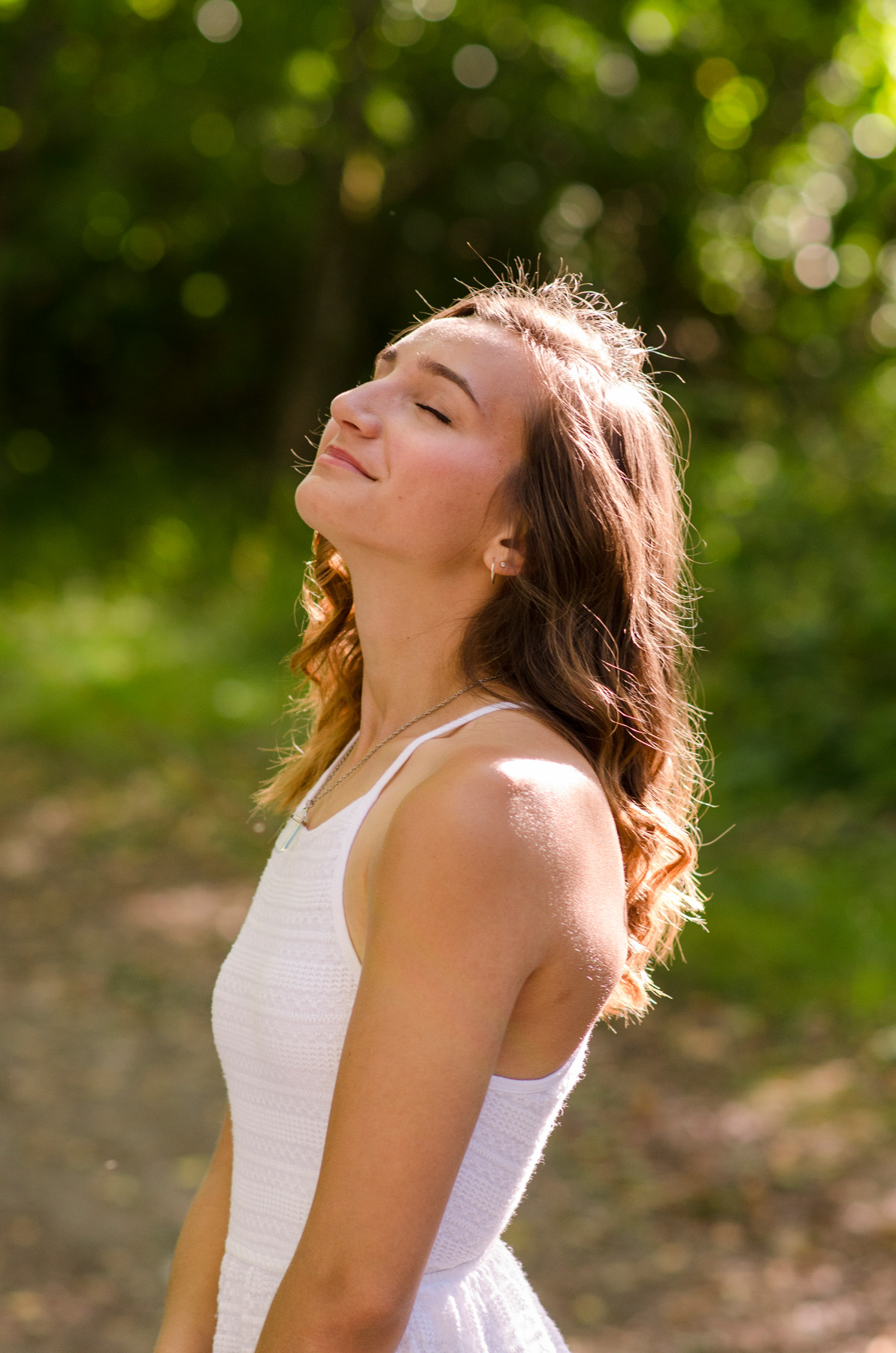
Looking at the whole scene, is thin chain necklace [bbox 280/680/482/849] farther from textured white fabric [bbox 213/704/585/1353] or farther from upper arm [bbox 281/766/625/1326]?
upper arm [bbox 281/766/625/1326]

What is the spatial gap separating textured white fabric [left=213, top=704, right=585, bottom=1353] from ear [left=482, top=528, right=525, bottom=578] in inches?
7.2

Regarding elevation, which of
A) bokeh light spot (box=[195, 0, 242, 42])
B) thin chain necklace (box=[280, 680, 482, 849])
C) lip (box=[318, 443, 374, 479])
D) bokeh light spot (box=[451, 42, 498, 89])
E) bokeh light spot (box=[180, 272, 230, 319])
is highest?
bokeh light spot (box=[451, 42, 498, 89])

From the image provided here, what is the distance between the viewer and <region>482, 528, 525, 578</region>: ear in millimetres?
1537

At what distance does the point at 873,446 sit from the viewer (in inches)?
363

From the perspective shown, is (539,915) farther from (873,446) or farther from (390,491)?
(873,446)

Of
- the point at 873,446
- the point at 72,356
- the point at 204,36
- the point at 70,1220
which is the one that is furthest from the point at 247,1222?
the point at 72,356

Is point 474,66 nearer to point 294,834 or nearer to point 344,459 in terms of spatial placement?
point 344,459

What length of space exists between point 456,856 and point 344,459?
0.59 metres

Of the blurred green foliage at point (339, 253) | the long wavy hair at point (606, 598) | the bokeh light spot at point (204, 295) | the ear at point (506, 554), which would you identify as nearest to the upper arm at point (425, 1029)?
the long wavy hair at point (606, 598)

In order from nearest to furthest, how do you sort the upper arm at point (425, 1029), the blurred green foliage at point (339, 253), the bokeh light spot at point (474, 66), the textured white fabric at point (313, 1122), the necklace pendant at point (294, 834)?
A: the upper arm at point (425, 1029)
the textured white fabric at point (313, 1122)
the necklace pendant at point (294, 834)
the blurred green foliage at point (339, 253)
the bokeh light spot at point (474, 66)

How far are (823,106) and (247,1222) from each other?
45.2ft

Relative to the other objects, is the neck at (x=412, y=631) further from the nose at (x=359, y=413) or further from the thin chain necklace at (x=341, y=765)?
the nose at (x=359, y=413)

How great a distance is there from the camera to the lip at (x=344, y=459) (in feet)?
5.14

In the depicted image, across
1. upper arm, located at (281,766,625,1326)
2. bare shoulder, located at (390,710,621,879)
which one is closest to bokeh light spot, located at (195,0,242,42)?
bare shoulder, located at (390,710,621,879)
